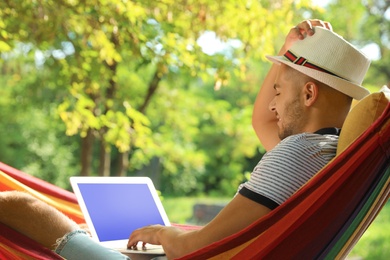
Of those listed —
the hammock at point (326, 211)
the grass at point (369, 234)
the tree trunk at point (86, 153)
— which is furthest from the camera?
the grass at point (369, 234)

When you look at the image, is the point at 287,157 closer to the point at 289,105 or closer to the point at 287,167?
the point at 287,167

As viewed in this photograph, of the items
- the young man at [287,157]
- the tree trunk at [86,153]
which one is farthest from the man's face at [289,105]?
the tree trunk at [86,153]

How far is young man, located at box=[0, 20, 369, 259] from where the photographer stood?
178 cm

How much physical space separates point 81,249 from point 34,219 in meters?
0.16

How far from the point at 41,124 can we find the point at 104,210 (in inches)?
534

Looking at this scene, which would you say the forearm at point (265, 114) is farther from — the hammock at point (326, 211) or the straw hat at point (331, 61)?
the hammock at point (326, 211)

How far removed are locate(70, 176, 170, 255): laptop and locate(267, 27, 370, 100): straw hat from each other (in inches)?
25.8

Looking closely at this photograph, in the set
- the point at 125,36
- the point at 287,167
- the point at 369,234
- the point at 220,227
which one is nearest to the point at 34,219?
the point at 220,227

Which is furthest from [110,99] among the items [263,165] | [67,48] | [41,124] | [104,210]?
[41,124]

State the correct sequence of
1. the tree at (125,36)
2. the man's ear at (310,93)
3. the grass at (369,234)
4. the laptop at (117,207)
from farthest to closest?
the grass at (369,234) → the tree at (125,36) → the laptop at (117,207) → the man's ear at (310,93)

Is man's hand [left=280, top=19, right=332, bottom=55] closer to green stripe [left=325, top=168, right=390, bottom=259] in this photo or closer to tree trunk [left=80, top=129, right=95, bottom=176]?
green stripe [left=325, top=168, right=390, bottom=259]

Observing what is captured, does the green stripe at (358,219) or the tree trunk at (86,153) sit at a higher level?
the green stripe at (358,219)

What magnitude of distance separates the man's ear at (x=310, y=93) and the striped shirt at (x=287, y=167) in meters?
0.10

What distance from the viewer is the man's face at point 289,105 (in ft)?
6.43
